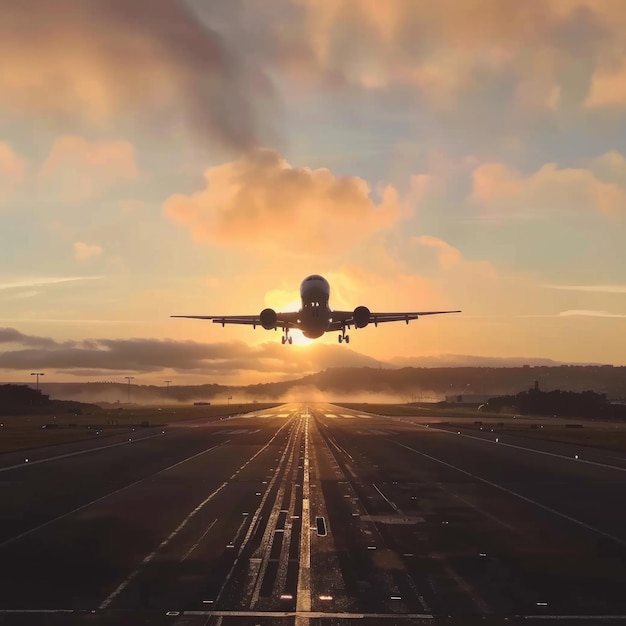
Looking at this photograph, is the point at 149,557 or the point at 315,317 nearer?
the point at 149,557

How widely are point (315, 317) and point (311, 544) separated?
48.2 meters

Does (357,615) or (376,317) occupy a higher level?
(376,317)

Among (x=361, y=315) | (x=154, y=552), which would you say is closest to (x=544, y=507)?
(x=154, y=552)

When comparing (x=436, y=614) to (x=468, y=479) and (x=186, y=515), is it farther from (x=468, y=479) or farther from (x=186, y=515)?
(x=468, y=479)

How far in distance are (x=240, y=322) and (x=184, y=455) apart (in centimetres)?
2535

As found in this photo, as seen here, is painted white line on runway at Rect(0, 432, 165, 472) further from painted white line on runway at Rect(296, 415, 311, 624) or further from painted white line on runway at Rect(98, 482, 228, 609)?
painted white line on runway at Rect(296, 415, 311, 624)

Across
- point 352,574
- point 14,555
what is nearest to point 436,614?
point 352,574

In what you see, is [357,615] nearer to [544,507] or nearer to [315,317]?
[544,507]

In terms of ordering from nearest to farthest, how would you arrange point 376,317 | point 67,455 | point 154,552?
point 154,552 < point 67,455 < point 376,317

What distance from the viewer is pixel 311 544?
20.6 metres

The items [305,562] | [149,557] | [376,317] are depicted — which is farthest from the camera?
[376,317]

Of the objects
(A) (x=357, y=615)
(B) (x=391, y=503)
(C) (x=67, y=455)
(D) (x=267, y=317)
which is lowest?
(C) (x=67, y=455)

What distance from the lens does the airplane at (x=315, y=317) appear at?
67.0 metres

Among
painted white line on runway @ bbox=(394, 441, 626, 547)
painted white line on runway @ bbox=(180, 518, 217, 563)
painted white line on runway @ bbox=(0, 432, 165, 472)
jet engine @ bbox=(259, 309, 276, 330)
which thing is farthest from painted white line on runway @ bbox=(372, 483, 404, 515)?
jet engine @ bbox=(259, 309, 276, 330)
